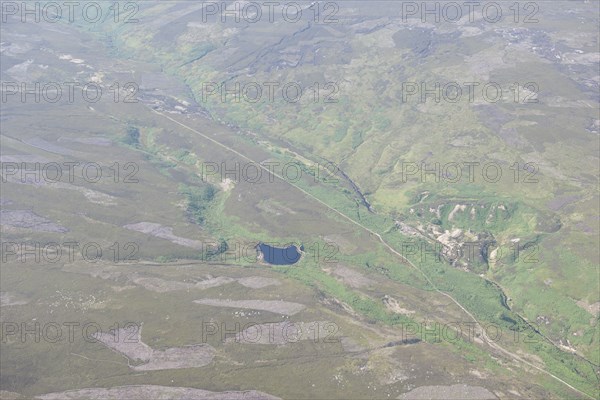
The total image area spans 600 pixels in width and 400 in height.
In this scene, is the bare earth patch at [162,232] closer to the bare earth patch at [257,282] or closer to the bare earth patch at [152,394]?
the bare earth patch at [257,282]

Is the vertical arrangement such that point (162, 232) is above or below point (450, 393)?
above

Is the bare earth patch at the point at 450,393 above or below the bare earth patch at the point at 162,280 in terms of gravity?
below

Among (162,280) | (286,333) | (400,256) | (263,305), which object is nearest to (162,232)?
(162,280)

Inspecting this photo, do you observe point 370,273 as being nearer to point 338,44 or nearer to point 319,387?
point 319,387

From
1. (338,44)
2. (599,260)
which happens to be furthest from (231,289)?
(338,44)

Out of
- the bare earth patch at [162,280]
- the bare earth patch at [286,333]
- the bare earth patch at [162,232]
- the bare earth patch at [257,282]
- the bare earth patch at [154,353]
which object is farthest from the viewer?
the bare earth patch at [162,232]

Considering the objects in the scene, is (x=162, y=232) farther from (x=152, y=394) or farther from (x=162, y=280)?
(x=152, y=394)

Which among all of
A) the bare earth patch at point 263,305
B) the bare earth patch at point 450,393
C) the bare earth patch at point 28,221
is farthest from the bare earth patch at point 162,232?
the bare earth patch at point 450,393
